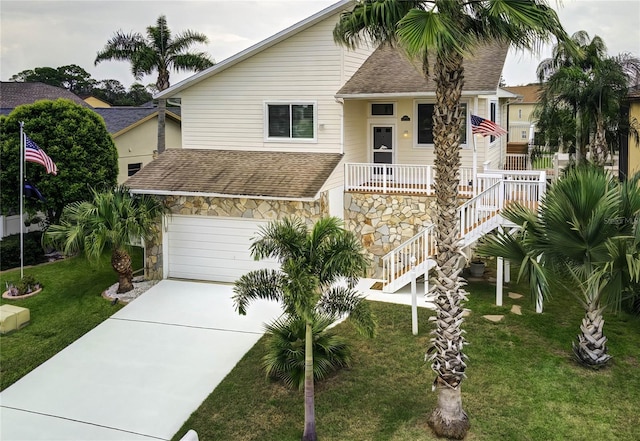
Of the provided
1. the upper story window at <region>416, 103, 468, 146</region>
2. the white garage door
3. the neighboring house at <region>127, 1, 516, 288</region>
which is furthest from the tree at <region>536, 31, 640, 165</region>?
the white garage door

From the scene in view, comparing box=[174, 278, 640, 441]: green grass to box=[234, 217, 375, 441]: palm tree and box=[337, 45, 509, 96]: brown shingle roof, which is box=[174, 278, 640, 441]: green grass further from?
Result: box=[337, 45, 509, 96]: brown shingle roof

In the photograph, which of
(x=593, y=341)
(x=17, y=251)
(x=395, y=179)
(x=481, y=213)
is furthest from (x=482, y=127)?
(x=17, y=251)

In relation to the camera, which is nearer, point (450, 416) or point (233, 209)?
point (450, 416)

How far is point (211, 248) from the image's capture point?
49.3 ft

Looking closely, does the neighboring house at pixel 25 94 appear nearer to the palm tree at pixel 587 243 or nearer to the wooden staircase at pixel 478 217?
the wooden staircase at pixel 478 217

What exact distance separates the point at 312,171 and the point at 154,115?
13373 millimetres

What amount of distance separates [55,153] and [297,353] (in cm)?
1197

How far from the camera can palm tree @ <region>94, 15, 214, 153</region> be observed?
74.3ft

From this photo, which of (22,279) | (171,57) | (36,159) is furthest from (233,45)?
(22,279)

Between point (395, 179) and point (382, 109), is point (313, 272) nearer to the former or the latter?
point (395, 179)

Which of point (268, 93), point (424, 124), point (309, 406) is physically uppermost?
point (268, 93)

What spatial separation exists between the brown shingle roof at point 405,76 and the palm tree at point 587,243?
5530mm

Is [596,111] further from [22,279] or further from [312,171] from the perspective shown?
[22,279]

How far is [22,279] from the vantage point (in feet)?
47.8
